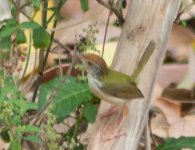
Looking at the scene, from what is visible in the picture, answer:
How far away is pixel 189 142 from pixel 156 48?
544mm

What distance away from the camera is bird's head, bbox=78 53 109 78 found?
3.58m

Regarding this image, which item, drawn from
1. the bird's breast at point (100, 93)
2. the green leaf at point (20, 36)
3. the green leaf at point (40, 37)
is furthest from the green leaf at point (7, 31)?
the bird's breast at point (100, 93)

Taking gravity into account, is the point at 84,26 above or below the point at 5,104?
below

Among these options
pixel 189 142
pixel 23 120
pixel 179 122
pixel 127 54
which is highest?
pixel 127 54

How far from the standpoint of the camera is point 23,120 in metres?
3.45

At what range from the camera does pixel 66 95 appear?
3.91 metres

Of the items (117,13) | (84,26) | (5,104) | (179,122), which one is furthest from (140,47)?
(84,26)

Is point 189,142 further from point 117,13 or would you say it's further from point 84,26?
point 84,26

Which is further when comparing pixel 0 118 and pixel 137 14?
pixel 137 14

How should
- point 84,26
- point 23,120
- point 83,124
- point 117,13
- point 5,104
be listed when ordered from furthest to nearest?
point 84,26, point 83,124, point 117,13, point 23,120, point 5,104

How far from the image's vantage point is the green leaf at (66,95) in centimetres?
384

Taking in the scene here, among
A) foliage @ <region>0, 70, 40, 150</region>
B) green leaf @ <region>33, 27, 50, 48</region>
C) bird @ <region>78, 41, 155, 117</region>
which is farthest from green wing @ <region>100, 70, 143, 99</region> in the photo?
foliage @ <region>0, 70, 40, 150</region>

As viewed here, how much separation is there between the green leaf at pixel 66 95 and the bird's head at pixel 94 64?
216mm

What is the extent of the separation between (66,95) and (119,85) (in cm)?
37
